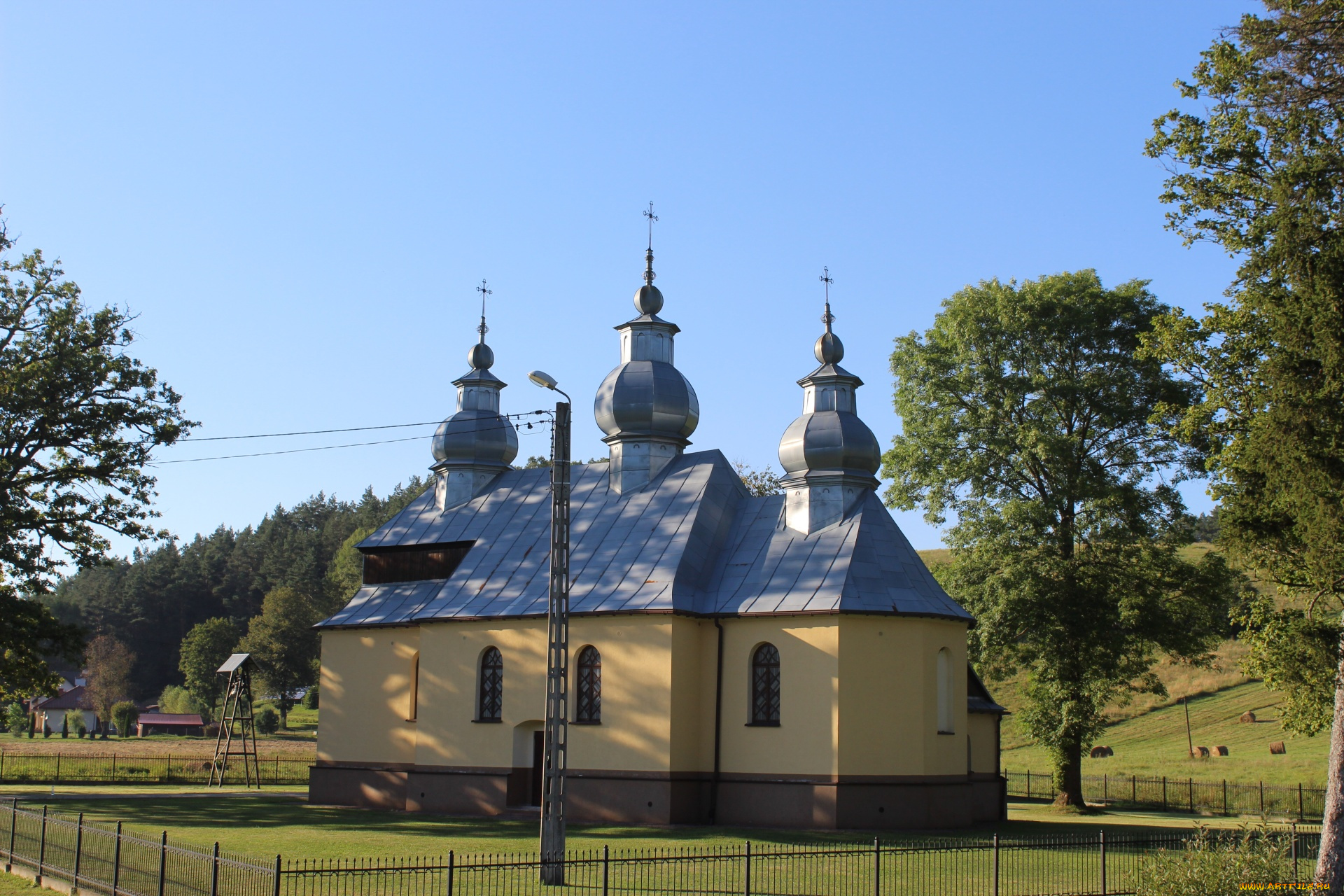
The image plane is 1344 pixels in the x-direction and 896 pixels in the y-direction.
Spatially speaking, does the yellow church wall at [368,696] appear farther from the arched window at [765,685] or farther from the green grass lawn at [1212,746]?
the green grass lawn at [1212,746]

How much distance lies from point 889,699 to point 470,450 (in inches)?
589

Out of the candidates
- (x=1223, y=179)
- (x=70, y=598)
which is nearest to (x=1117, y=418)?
(x=1223, y=179)

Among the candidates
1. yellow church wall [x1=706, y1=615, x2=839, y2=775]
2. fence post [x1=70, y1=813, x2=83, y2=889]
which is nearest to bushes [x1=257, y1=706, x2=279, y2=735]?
yellow church wall [x1=706, y1=615, x2=839, y2=775]

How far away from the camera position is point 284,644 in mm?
78000

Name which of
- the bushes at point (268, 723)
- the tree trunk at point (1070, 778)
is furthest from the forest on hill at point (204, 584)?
the tree trunk at point (1070, 778)

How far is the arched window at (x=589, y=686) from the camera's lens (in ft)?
90.5

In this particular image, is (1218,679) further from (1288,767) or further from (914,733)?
(914,733)

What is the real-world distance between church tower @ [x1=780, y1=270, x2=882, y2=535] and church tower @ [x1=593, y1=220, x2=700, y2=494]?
11.1ft

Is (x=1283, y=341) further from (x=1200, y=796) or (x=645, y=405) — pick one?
(x=1200, y=796)

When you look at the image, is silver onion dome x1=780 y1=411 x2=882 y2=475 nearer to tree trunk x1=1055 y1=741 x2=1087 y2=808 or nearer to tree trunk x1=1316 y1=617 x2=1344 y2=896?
tree trunk x1=1055 y1=741 x2=1087 y2=808

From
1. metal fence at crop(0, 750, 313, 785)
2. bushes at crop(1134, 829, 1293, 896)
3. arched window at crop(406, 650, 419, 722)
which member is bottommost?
metal fence at crop(0, 750, 313, 785)

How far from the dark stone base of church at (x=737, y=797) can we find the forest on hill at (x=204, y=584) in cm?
6376

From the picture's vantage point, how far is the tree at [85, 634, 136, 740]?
285 ft

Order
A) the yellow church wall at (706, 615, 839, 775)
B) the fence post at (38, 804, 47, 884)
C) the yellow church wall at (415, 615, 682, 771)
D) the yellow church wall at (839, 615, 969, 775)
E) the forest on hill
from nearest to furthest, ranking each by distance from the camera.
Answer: the fence post at (38, 804, 47, 884), the yellow church wall at (839, 615, 969, 775), the yellow church wall at (706, 615, 839, 775), the yellow church wall at (415, 615, 682, 771), the forest on hill
